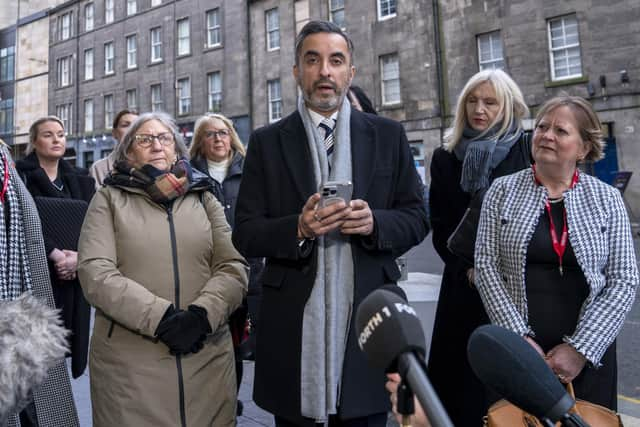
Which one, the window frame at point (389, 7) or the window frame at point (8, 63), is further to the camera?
the window frame at point (8, 63)

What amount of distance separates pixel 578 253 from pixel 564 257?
0.07 m

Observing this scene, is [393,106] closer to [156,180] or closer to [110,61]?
[156,180]

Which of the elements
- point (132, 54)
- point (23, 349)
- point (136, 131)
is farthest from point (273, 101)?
point (23, 349)

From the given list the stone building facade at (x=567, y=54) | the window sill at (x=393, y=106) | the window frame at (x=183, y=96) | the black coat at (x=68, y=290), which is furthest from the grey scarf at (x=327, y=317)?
the window frame at (x=183, y=96)

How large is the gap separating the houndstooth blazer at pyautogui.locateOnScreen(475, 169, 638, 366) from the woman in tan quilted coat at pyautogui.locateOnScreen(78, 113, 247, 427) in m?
1.28

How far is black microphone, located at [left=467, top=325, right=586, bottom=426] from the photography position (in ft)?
4.04

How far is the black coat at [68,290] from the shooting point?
131 inches

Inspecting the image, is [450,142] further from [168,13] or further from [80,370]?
[168,13]

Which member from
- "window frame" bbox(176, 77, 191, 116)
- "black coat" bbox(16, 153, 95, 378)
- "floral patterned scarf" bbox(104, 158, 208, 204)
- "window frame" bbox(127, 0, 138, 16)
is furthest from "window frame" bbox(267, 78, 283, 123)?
"floral patterned scarf" bbox(104, 158, 208, 204)

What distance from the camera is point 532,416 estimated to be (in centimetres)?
181

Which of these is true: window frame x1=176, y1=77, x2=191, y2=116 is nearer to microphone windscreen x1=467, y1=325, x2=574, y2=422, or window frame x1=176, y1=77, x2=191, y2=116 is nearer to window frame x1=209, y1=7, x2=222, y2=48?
window frame x1=209, y1=7, x2=222, y2=48

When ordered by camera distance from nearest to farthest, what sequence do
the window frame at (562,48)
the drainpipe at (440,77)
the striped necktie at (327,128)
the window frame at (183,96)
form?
the striped necktie at (327,128) < the window frame at (562,48) < the drainpipe at (440,77) < the window frame at (183,96)

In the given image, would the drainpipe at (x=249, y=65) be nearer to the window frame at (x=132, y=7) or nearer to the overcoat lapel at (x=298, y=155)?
the window frame at (x=132, y=7)

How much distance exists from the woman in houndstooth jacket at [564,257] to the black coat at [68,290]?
→ 2427 millimetres
